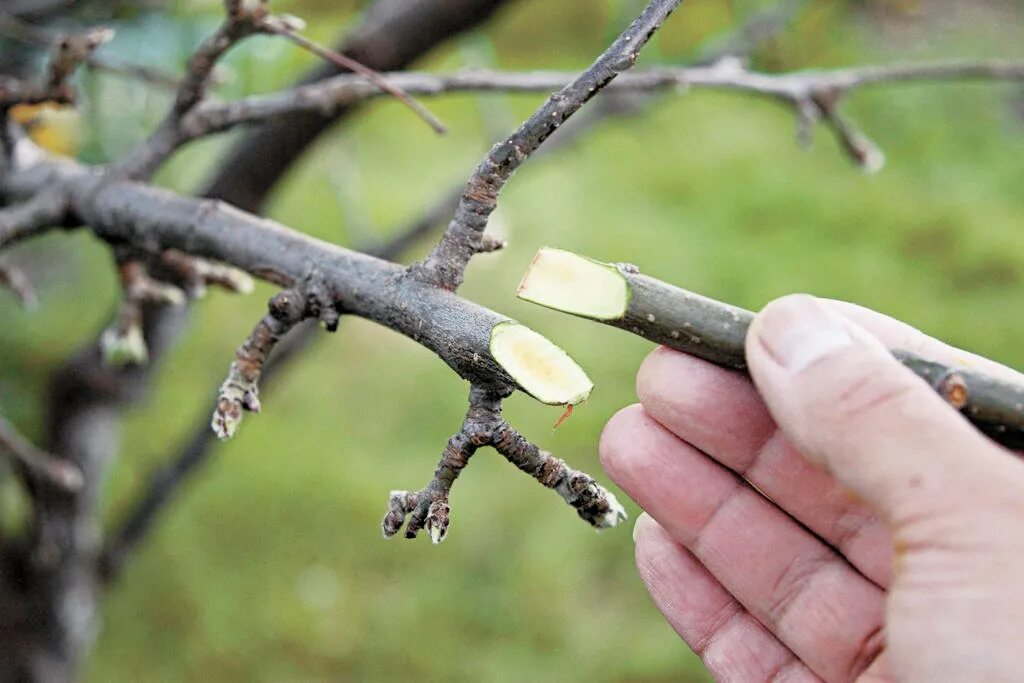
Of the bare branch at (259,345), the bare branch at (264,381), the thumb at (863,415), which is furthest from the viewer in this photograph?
the bare branch at (264,381)

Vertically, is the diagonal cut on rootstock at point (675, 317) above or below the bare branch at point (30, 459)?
above

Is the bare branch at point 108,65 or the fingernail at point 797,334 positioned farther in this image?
the bare branch at point 108,65

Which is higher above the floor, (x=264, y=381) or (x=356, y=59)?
(x=356, y=59)

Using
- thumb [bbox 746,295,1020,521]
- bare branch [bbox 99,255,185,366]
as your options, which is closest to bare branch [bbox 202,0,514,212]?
bare branch [bbox 99,255,185,366]

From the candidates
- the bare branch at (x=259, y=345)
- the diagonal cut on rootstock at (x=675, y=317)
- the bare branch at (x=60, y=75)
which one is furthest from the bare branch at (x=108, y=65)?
the diagonal cut on rootstock at (x=675, y=317)

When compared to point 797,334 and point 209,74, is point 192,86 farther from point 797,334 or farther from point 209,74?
point 797,334

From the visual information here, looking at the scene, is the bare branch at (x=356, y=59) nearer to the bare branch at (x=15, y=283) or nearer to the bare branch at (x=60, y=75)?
the bare branch at (x=60, y=75)

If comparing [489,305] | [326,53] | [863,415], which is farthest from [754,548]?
[489,305]

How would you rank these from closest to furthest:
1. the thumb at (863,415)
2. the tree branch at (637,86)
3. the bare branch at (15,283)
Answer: the thumb at (863,415) → the tree branch at (637,86) → the bare branch at (15,283)
